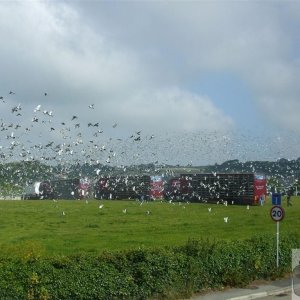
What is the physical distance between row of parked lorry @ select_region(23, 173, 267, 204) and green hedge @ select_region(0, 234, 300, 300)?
44201 millimetres

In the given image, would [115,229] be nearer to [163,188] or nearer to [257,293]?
[257,293]

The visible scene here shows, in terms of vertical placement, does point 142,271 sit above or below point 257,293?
above

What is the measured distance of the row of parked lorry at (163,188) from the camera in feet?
202

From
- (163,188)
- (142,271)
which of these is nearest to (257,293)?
(142,271)

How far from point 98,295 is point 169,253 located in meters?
2.34

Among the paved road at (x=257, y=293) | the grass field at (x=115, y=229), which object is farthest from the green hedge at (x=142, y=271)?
the grass field at (x=115, y=229)

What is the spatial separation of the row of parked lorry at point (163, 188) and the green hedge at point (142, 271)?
44201mm

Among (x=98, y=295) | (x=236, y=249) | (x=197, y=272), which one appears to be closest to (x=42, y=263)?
(x=98, y=295)

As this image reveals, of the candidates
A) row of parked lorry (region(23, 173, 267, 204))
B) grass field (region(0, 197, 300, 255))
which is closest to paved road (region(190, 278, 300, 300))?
grass field (region(0, 197, 300, 255))

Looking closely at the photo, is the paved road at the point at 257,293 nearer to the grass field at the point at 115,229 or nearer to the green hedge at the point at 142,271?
the green hedge at the point at 142,271

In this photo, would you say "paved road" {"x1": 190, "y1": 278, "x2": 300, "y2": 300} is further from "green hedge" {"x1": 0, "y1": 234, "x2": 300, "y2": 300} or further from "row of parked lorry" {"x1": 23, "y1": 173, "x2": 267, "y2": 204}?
"row of parked lorry" {"x1": 23, "y1": 173, "x2": 267, "y2": 204}

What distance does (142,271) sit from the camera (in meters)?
13.6

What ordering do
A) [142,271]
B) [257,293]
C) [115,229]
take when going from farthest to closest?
[115,229] → [257,293] → [142,271]

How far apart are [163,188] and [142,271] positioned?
6375 centimetres
